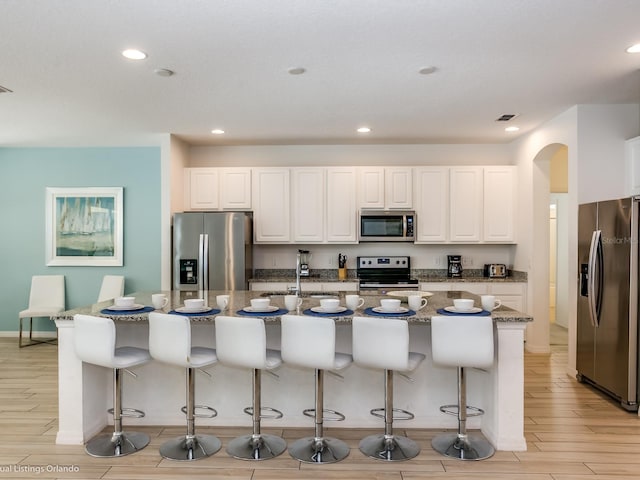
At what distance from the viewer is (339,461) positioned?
2.84m

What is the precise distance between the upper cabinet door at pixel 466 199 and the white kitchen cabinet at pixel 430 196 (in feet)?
0.31

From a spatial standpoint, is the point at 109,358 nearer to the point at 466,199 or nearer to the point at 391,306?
the point at 391,306

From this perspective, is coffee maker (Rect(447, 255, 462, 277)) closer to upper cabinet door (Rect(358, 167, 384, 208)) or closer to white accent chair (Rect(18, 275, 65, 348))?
upper cabinet door (Rect(358, 167, 384, 208))

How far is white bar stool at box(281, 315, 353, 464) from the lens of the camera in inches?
106

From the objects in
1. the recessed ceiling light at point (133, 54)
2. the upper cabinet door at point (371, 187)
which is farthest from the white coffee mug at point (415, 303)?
the upper cabinet door at point (371, 187)

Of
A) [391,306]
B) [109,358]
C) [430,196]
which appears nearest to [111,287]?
[109,358]

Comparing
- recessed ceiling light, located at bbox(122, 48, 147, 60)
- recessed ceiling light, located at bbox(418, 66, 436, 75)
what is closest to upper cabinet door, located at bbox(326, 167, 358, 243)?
recessed ceiling light, located at bbox(418, 66, 436, 75)

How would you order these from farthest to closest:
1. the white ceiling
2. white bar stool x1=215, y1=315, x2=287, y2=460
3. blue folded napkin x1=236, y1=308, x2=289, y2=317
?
blue folded napkin x1=236, y1=308, x2=289, y2=317 → white bar stool x1=215, y1=315, x2=287, y2=460 → the white ceiling

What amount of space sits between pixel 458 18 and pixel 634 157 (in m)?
2.74

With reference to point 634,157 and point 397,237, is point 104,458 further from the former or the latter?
point 634,157

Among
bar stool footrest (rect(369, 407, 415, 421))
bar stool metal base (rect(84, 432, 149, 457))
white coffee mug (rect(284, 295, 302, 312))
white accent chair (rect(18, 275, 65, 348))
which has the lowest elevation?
bar stool metal base (rect(84, 432, 149, 457))

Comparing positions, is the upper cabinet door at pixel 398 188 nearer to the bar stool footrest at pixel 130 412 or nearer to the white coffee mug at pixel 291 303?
the white coffee mug at pixel 291 303

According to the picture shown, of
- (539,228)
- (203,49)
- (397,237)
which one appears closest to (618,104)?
(539,228)

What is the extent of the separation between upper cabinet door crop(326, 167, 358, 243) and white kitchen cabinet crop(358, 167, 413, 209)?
114 millimetres
